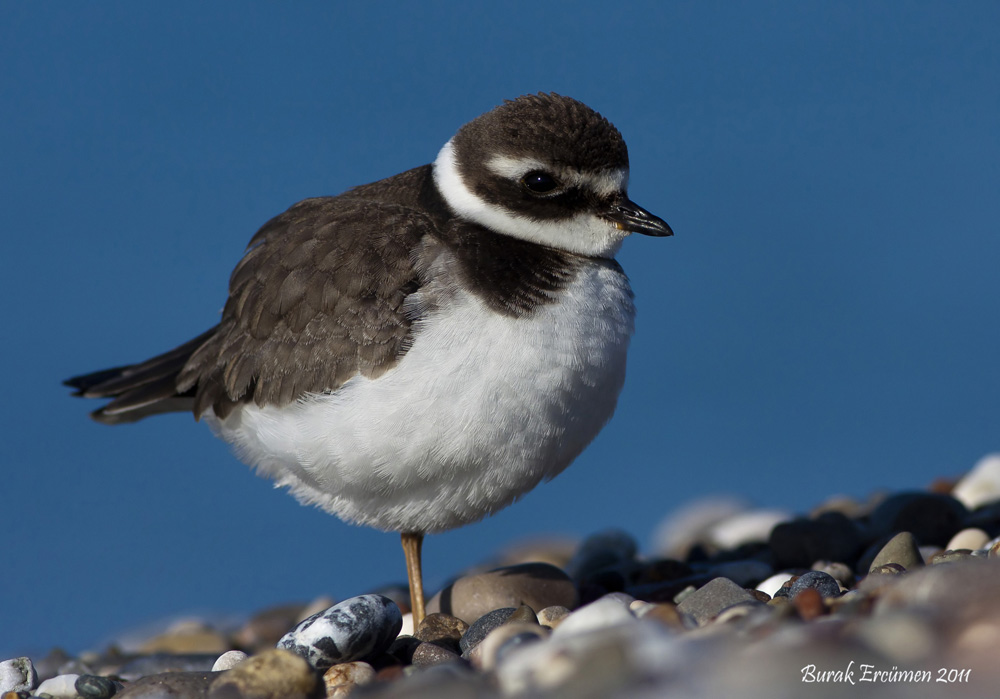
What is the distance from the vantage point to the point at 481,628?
16.3ft

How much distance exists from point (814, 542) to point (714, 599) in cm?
210

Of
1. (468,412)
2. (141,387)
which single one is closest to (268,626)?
(141,387)

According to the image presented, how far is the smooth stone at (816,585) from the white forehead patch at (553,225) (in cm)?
206

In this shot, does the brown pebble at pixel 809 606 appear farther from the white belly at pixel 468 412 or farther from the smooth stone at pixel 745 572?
the smooth stone at pixel 745 572

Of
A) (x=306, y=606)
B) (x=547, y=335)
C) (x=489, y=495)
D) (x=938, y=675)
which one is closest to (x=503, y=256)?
(x=547, y=335)

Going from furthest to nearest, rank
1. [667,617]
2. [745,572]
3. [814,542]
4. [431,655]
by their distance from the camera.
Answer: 1. [814,542]
2. [745,572]
3. [431,655]
4. [667,617]

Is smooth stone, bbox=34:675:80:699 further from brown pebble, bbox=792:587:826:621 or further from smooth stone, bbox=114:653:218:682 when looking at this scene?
brown pebble, bbox=792:587:826:621

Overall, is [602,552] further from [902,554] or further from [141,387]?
[141,387]

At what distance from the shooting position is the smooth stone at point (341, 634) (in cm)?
460

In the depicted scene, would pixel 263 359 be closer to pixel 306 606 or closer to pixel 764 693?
pixel 306 606

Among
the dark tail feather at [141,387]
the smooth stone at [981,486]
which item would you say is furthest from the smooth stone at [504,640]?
the smooth stone at [981,486]

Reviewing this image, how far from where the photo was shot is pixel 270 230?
257 inches

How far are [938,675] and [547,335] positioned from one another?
262 cm

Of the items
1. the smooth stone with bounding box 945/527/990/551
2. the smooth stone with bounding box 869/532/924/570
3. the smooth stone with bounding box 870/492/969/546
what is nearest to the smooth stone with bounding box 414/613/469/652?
the smooth stone with bounding box 869/532/924/570
